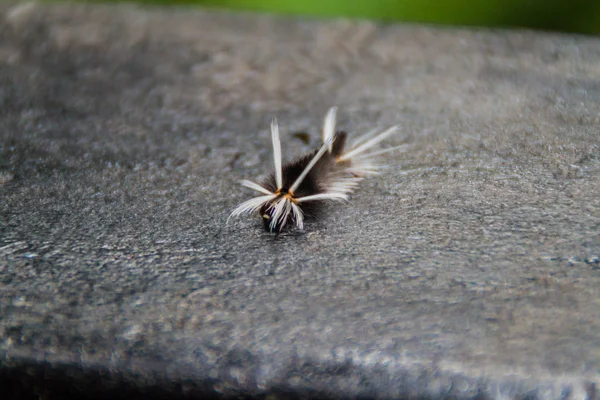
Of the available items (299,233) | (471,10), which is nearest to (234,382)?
(299,233)

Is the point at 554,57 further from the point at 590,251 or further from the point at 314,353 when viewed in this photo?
the point at 314,353

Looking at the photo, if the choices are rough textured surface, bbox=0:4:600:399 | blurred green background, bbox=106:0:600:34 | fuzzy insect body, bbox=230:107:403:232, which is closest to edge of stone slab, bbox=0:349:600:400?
rough textured surface, bbox=0:4:600:399

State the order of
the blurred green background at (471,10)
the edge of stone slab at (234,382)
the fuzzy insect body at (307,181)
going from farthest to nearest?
the blurred green background at (471,10)
the fuzzy insect body at (307,181)
the edge of stone slab at (234,382)

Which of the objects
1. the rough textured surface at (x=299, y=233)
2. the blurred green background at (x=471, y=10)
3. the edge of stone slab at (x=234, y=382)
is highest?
the blurred green background at (x=471, y=10)

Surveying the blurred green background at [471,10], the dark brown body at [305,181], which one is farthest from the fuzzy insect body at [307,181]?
the blurred green background at [471,10]

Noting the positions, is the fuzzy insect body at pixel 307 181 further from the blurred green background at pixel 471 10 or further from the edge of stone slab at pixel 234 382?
the blurred green background at pixel 471 10

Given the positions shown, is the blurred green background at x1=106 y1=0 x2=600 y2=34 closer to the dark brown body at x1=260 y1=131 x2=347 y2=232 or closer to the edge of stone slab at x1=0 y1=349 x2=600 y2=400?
the dark brown body at x1=260 y1=131 x2=347 y2=232

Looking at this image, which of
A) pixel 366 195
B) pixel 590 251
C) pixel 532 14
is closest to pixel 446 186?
pixel 366 195

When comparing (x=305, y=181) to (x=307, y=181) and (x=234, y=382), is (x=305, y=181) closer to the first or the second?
(x=307, y=181)
